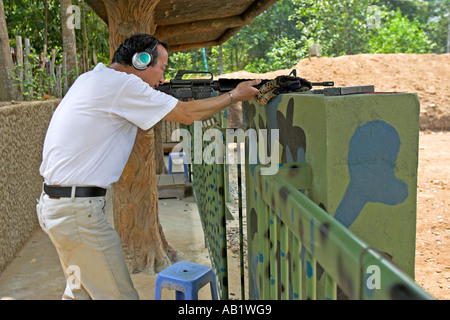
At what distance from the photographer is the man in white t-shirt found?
2365mm

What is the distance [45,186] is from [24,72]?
5471 millimetres

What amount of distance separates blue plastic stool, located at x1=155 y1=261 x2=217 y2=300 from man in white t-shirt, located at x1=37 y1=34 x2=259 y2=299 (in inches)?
7.4

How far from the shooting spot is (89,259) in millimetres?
2492

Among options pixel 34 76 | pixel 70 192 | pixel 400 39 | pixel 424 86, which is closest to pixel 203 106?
pixel 70 192

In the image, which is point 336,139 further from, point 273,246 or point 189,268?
point 189,268

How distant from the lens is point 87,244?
246cm

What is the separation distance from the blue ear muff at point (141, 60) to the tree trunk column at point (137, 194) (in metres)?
1.59

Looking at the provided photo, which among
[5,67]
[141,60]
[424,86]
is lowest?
[141,60]

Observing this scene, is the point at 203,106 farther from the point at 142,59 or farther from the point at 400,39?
the point at 400,39

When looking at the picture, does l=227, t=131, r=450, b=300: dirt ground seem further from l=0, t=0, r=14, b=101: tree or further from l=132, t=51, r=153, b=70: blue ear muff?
l=0, t=0, r=14, b=101: tree

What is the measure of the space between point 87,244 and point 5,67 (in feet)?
16.8

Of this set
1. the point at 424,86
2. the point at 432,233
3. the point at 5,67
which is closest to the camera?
the point at 432,233

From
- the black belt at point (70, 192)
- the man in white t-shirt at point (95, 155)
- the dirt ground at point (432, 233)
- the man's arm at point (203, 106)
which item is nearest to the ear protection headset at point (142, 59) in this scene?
the man in white t-shirt at point (95, 155)
